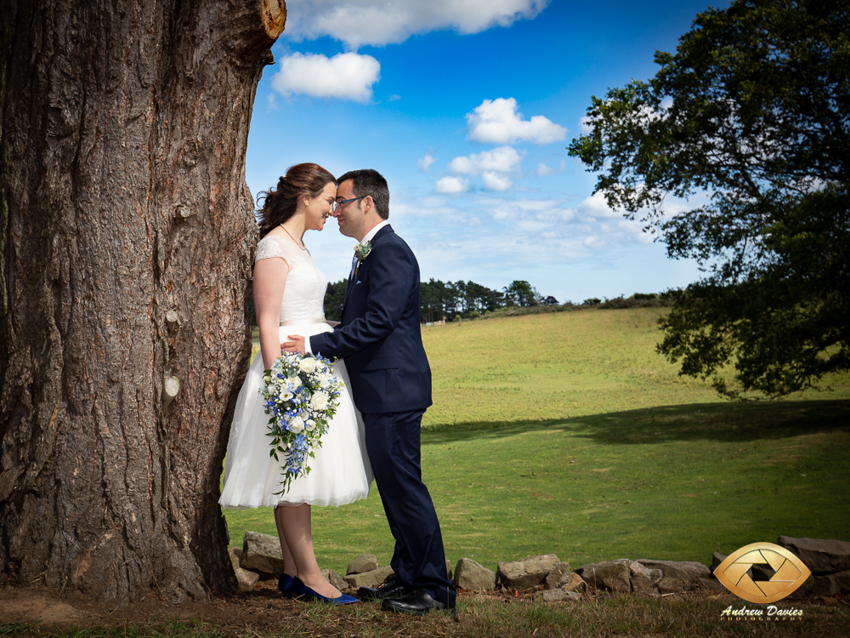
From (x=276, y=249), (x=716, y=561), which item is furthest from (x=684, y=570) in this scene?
(x=276, y=249)

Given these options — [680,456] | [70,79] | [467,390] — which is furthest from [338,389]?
[467,390]

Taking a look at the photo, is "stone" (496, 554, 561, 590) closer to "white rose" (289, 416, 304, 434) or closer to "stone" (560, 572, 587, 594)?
"stone" (560, 572, 587, 594)

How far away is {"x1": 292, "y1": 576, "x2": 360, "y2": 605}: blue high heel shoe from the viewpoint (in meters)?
4.79

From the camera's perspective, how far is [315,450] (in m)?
4.72

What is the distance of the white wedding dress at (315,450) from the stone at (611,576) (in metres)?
2.73

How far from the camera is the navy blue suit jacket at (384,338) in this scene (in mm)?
4711

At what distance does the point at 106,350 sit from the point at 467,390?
92.9 feet

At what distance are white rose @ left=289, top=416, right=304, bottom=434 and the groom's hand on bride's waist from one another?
0.53 metres

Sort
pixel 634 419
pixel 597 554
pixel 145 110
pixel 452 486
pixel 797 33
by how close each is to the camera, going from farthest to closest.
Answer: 1. pixel 634 419
2. pixel 797 33
3. pixel 452 486
4. pixel 597 554
5. pixel 145 110

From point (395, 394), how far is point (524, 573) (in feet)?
8.61

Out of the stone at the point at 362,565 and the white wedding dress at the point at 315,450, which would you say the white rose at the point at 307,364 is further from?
the stone at the point at 362,565

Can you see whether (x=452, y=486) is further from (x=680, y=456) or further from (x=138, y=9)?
(x=138, y=9)

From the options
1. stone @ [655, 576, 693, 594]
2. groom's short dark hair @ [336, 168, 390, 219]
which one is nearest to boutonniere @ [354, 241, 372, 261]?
groom's short dark hair @ [336, 168, 390, 219]

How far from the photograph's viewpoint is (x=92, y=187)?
14.6ft
